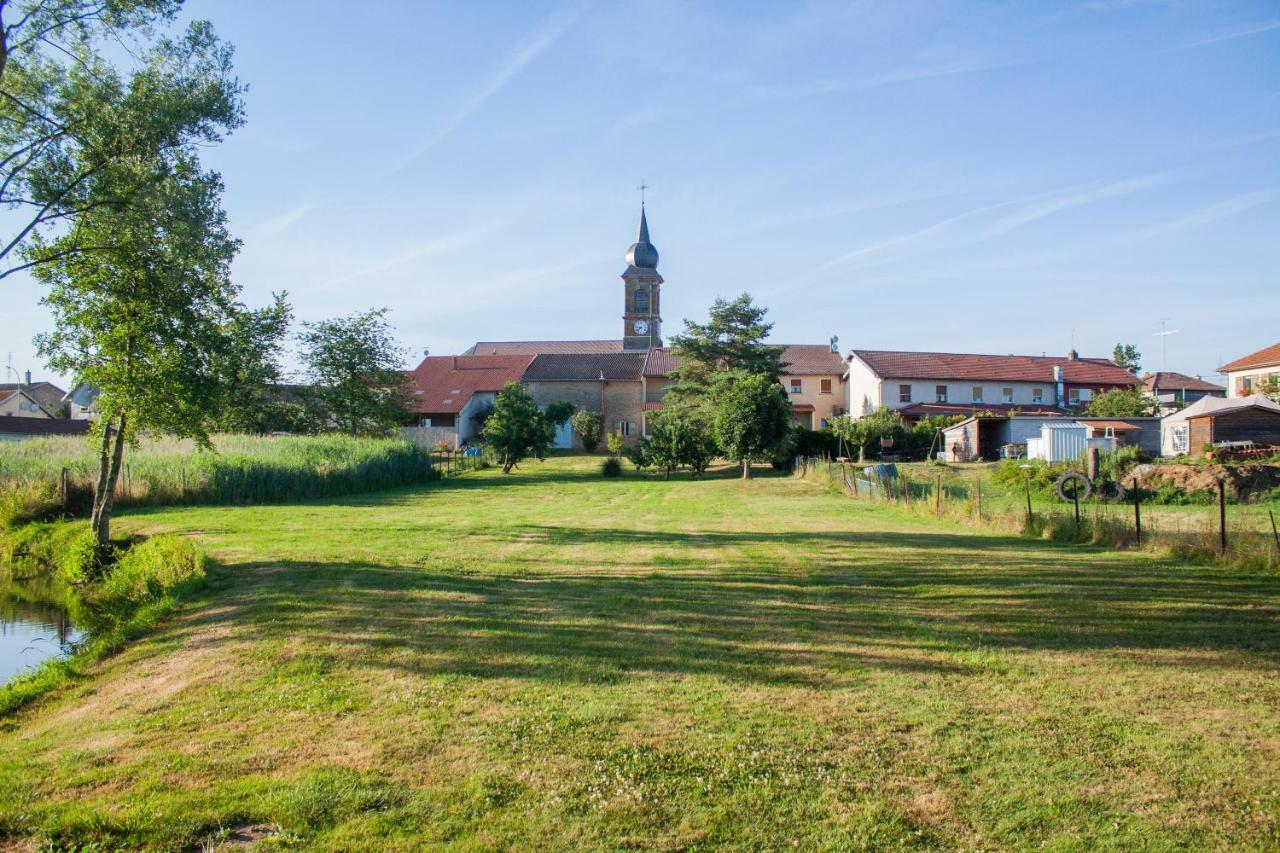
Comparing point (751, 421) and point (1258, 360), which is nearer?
point (751, 421)

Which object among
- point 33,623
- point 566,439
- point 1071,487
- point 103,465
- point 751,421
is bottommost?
point 33,623

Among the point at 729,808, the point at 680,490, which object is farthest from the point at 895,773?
the point at 680,490

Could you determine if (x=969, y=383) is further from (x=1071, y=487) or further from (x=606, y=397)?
(x=1071, y=487)

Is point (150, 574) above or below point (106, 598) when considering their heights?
above

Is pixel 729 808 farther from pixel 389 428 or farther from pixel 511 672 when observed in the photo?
pixel 389 428

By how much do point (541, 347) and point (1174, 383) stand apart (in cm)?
5943

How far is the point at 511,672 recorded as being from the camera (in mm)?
6699

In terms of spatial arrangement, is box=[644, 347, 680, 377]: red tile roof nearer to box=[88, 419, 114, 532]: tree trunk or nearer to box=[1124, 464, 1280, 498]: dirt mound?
box=[1124, 464, 1280, 498]: dirt mound

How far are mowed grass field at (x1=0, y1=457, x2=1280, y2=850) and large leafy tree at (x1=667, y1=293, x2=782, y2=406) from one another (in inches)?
1482

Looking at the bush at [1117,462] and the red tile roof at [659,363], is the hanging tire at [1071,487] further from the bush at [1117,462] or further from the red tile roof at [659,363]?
the red tile roof at [659,363]

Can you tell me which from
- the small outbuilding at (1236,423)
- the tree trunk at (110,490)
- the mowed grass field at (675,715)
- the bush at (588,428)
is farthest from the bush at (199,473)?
the small outbuilding at (1236,423)

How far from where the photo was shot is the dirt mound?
2509 cm

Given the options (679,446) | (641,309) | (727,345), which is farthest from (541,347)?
(679,446)

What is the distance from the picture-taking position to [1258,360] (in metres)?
56.4
